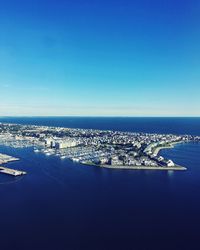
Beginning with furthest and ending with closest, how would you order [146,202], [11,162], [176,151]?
[176,151] → [11,162] → [146,202]

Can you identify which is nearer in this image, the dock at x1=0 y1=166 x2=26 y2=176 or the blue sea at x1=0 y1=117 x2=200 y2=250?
the blue sea at x1=0 y1=117 x2=200 y2=250

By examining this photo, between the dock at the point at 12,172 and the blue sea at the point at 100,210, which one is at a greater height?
the dock at the point at 12,172

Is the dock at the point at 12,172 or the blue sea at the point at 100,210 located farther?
the dock at the point at 12,172

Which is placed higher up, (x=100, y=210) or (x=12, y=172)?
(x=12, y=172)

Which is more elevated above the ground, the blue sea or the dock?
the dock

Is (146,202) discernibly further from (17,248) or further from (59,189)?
(17,248)

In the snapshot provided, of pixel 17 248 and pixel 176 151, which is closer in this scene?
pixel 17 248

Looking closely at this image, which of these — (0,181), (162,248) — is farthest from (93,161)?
(162,248)

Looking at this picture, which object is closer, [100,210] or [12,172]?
[100,210]
